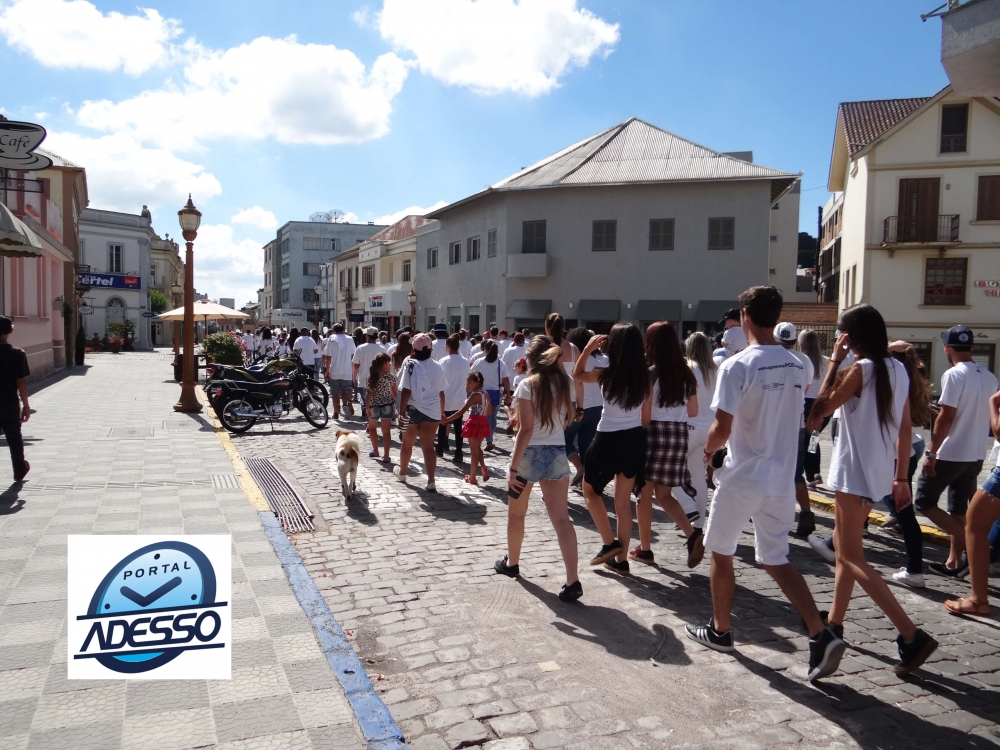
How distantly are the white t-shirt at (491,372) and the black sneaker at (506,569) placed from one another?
5769 mm

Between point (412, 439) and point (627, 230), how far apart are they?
A: 21.4 meters

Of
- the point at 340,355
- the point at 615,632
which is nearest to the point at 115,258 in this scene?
the point at 340,355

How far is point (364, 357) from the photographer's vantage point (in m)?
13.5

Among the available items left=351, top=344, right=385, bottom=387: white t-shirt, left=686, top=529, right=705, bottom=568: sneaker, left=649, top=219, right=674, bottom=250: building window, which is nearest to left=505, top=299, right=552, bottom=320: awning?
left=649, top=219, right=674, bottom=250: building window

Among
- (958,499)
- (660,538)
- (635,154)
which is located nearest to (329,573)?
(660,538)

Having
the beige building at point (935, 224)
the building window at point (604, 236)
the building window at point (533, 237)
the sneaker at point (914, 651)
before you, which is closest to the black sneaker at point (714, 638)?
the sneaker at point (914, 651)

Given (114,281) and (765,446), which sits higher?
(114,281)

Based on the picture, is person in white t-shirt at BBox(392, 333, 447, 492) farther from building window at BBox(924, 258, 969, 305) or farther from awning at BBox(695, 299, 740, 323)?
building window at BBox(924, 258, 969, 305)

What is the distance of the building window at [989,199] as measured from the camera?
1077 inches

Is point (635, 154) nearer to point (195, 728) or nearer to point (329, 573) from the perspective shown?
point (329, 573)

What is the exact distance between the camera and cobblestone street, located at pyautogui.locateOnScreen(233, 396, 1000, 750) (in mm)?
3457

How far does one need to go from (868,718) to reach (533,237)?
90.0ft

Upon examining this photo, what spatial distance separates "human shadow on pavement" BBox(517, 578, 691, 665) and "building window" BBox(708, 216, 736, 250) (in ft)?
80.1

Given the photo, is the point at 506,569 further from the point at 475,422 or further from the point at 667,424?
the point at 475,422
